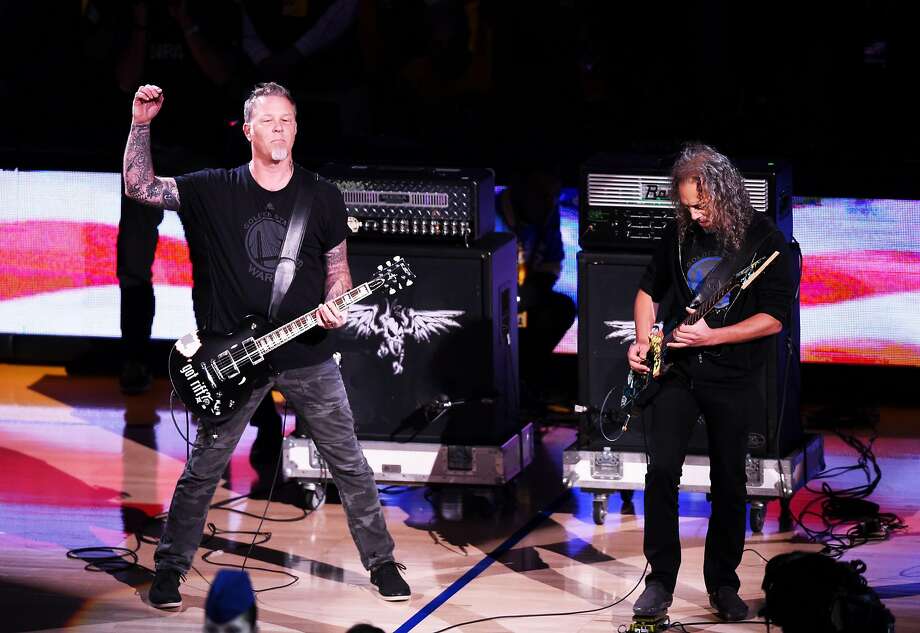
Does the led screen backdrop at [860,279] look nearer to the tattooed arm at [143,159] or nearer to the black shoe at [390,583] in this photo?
the black shoe at [390,583]

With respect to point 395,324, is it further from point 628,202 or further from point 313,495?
point 628,202

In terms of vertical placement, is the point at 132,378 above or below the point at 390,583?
above

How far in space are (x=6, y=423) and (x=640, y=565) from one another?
424cm

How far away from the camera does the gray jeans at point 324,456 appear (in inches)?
236

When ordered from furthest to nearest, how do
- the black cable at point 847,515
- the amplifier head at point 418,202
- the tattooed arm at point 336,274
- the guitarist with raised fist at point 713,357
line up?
the amplifier head at point 418,202
the black cable at point 847,515
the tattooed arm at point 336,274
the guitarist with raised fist at point 713,357

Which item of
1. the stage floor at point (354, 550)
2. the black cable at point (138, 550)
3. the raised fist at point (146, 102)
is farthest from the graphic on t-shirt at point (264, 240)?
the stage floor at point (354, 550)

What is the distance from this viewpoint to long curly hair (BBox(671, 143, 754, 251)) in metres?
5.68

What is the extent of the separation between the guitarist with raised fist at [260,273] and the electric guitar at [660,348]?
113 centimetres

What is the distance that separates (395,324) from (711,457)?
192 cm

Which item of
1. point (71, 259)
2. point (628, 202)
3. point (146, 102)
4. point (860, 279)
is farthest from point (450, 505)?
point (71, 259)

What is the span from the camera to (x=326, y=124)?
9336 millimetres

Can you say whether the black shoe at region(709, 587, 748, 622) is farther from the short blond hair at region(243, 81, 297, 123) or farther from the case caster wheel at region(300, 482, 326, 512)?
the short blond hair at region(243, 81, 297, 123)

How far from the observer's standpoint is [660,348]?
584 centimetres

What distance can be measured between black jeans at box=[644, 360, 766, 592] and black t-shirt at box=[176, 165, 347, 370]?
4.48 feet
